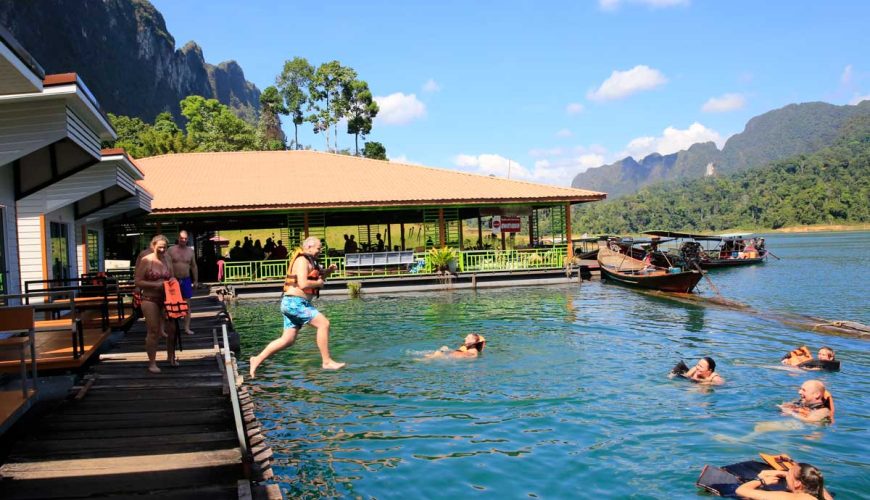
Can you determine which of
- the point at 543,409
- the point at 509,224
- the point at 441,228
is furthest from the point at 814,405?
the point at 509,224

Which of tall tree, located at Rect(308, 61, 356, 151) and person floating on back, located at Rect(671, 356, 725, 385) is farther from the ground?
tall tree, located at Rect(308, 61, 356, 151)

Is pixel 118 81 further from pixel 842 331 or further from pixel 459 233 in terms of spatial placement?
pixel 842 331

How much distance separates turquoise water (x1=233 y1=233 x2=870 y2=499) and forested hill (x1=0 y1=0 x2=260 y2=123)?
217 ft

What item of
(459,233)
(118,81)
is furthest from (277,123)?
(459,233)

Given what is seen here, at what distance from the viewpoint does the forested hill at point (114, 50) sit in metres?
70.6

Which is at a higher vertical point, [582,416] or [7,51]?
[7,51]

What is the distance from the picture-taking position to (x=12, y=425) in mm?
5531

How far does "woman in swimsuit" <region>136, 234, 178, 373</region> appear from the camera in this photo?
7.44 m

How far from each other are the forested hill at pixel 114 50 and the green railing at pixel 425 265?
52.7 metres

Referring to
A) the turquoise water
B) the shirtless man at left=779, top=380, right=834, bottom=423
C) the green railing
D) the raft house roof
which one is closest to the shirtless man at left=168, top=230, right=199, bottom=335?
the turquoise water

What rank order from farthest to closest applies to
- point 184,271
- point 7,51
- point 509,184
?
point 509,184, point 184,271, point 7,51

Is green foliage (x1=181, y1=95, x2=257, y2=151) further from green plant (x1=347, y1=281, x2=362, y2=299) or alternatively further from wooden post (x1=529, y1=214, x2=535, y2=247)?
green plant (x1=347, y1=281, x2=362, y2=299)

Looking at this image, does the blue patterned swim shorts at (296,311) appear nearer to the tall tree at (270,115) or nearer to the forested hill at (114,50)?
the tall tree at (270,115)

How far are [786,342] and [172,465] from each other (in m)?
12.8
